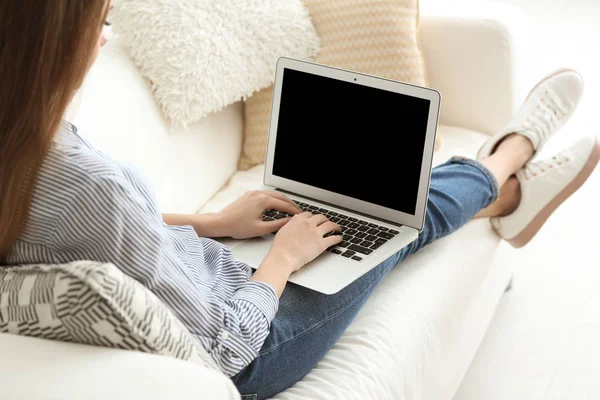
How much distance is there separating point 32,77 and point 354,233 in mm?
691

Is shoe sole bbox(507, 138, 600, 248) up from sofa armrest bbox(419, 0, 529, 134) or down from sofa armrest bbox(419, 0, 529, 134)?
down

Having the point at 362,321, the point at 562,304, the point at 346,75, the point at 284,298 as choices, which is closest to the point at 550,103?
the point at 562,304

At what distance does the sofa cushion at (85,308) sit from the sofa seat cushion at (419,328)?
1.14ft

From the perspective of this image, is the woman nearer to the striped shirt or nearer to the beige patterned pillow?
the striped shirt

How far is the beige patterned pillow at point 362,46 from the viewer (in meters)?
1.82

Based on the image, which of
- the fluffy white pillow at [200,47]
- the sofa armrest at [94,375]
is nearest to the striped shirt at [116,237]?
the sofa armrest at [94,375]

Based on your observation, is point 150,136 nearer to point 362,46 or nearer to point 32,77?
point 362,46

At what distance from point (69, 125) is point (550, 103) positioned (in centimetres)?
132

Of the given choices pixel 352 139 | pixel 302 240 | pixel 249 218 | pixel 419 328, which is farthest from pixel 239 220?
pixel 419 328

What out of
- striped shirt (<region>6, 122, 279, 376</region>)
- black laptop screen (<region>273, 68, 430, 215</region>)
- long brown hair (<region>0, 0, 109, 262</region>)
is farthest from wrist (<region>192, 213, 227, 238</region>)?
long brown hair (<region>0, 0, 109, 262</region>)

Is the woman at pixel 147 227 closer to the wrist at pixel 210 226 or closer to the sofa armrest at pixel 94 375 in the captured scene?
the wrist at pixel 210 226

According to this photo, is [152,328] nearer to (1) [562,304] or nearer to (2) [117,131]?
(2) [117,131]

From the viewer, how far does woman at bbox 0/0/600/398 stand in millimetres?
780

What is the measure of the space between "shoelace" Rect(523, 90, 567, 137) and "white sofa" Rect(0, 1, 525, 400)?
99mm
